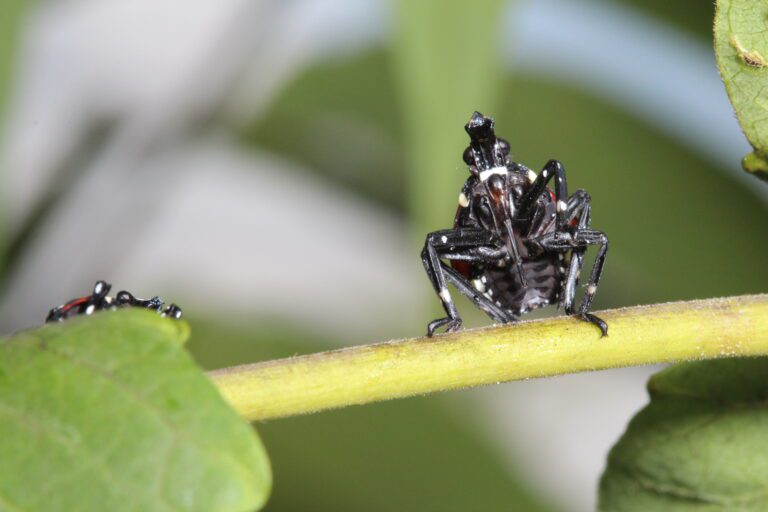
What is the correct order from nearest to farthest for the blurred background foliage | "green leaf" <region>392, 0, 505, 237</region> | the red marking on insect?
1. the red marking on insect
2. "green leaf" <region>392, 0, 505, 237</region>
3. the blurred background foliage

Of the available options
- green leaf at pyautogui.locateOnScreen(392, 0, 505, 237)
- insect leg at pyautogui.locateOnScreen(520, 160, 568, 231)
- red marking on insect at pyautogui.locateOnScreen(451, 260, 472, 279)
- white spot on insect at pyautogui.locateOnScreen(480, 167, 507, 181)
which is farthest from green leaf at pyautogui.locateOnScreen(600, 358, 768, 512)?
green leaf at pyautogui.locateOnScreen(392, 0, 505, 237)

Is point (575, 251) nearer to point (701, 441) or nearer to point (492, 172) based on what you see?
point (492, 172)

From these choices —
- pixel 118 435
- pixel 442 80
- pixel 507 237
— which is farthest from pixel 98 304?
pixel 442 80

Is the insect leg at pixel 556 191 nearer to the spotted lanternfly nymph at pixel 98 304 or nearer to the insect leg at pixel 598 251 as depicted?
the insect leg at pixel 598 251

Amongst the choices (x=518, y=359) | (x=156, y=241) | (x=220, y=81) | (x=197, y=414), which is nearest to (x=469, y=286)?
(x=518, y=359)

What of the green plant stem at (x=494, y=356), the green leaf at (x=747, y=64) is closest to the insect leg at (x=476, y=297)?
the green leaf at (x=747, y=64)

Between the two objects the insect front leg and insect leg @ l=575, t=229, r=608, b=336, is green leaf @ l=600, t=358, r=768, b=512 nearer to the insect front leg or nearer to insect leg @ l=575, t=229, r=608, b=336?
insect leg @ l=575, t=229, r=608, b=336
